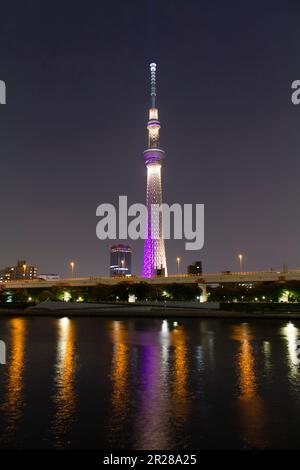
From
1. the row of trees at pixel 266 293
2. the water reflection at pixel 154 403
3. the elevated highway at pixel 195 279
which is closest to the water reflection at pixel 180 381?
the water reflection at pixel 154 403

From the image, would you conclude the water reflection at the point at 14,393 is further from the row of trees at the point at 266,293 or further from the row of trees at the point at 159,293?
the row of trees at the point at 159,293

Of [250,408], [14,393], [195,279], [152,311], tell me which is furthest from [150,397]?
[195,279]

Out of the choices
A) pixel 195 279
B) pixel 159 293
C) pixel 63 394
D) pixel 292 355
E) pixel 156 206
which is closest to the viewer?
pixel 63 394

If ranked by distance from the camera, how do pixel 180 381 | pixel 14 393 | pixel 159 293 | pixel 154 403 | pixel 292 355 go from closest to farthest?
pixel 154 403, pixel 14 393, pixel 180 381, pixel 292 355, pixel 159 293

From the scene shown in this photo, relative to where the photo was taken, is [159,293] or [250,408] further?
[159,293]

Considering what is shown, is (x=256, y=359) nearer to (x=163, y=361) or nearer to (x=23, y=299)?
(x=163, y=361)

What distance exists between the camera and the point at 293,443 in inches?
488

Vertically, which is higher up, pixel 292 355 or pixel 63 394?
pixel 63 394

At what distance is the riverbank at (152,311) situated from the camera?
70019 millimetres

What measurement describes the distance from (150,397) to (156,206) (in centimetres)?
13902

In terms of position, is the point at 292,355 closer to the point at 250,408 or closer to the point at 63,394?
the point at 250,408

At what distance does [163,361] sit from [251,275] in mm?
74219

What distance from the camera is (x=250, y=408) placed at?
1590cm

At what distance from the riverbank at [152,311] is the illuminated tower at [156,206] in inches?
2179
